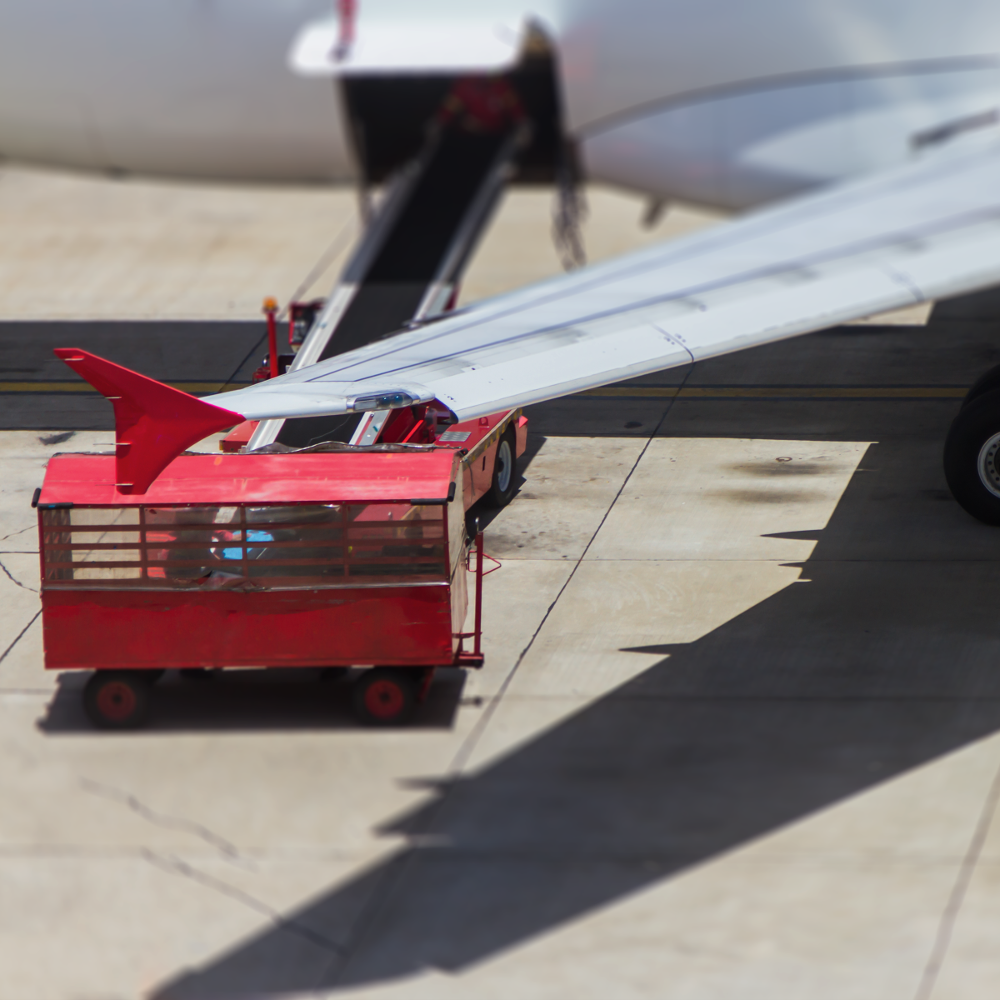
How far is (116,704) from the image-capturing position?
383 inches

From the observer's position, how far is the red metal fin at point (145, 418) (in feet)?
27.3

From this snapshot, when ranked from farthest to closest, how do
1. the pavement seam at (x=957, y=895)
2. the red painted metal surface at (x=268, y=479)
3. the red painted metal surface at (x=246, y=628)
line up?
the red painted metal surface at (x=246, y=628) < the red painted metal surface at (x=268, y=479) < the pavement seam at (x=957, y=895)

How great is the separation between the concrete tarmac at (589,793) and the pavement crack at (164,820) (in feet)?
0.06

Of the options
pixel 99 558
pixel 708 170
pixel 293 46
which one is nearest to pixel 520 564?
pixel 99 558

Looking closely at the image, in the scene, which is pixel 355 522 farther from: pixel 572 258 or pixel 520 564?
pixel 572 258

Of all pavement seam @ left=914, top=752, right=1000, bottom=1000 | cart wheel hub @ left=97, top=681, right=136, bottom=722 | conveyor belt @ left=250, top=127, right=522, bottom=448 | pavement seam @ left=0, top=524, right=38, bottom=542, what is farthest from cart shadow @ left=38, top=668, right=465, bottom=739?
pavement seam @ left=914, top=752, right=1000, bottom=1000

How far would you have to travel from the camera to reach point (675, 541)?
12.5 metres

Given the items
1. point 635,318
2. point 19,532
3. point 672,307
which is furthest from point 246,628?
point 19,532

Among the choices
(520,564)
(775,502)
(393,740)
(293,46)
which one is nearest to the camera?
(393,740)

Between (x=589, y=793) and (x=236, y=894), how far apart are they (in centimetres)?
210

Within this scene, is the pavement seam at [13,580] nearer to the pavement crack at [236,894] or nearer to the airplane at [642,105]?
the airplane at [642,105]

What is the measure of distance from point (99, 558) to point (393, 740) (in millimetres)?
2191

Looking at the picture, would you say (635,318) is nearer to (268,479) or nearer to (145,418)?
(268,479)

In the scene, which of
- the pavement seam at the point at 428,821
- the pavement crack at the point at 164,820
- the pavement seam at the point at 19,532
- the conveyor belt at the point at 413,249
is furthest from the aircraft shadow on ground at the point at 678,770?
the pavement seam at the point at 19,532
